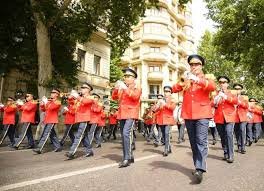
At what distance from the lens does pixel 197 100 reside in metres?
7.03

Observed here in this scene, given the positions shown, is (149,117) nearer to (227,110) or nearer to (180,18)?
(227,110)

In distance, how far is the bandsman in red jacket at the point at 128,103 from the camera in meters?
8.20

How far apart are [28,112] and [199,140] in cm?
762

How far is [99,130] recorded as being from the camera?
15.4 metres

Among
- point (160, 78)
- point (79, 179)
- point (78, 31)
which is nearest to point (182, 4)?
point (78, 31)

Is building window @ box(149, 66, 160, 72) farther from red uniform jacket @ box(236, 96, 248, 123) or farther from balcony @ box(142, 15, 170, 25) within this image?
red uniform jacket @ box(236, 96, 248, 123)

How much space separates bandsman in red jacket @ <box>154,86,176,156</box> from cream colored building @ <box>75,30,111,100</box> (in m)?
16.2

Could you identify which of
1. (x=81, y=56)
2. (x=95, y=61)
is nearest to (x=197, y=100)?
(x=81, y=56)

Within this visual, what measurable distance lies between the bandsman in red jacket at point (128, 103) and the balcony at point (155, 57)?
1860 inches

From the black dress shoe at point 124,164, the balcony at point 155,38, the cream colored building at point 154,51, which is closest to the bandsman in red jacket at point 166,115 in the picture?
the black dress shoe at point 124,164

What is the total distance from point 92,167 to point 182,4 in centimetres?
1253

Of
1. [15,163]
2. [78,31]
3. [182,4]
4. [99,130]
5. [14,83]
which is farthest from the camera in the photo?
[14,83]

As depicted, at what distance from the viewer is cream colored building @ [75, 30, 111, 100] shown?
28516mm

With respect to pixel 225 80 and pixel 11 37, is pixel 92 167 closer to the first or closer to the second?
pixel 225 80
